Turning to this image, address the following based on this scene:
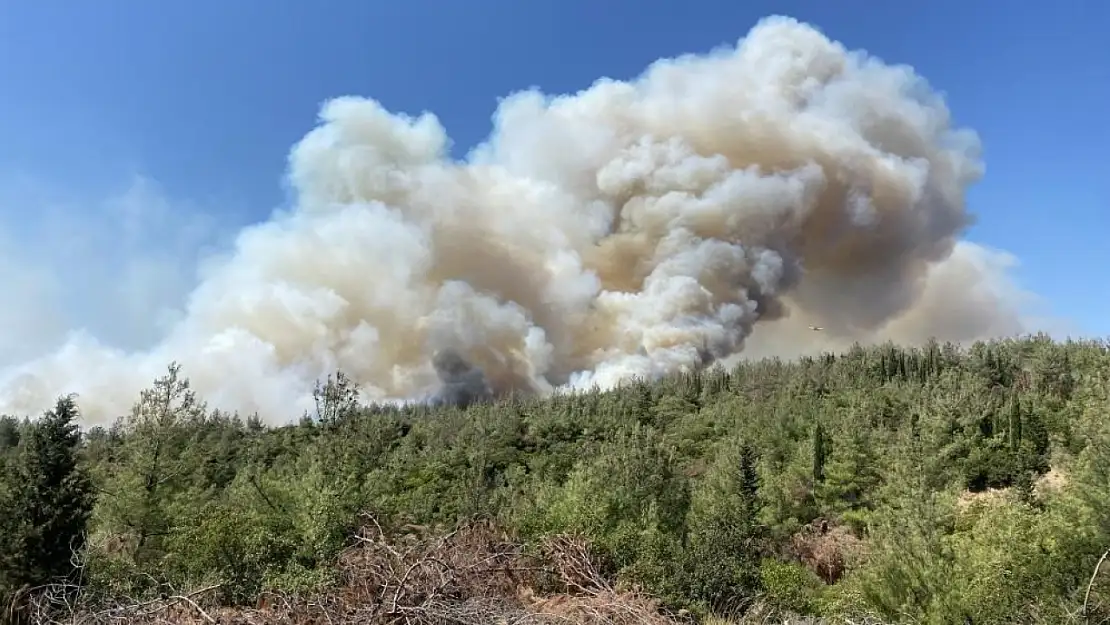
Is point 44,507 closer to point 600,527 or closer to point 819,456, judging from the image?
point 600,527

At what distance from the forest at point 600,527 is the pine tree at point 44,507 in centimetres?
6

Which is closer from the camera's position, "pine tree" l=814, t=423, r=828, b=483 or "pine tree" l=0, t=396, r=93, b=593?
"pine tree" l=0, t=396, r=93, b=593

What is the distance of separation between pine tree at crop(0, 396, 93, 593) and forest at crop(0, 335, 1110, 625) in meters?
0.06

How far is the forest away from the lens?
873 centimetres

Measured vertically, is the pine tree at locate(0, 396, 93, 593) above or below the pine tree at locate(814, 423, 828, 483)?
below

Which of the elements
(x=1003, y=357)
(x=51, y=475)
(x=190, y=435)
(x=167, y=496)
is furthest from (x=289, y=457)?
(x=1003, y=357)

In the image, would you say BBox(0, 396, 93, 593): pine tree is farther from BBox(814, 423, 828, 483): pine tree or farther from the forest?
BBox(814, 423, 828, 483): pine tree

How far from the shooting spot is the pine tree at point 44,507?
60.0ft

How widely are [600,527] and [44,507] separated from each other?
15017mm

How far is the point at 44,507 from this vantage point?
19406 mm

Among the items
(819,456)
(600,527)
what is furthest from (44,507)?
(819,456)

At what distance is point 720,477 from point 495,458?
25963 millimetres

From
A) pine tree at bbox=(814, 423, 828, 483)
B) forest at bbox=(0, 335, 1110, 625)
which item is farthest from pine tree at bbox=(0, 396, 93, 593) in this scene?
pine tree at bbox=(814, 423, 828, 483)

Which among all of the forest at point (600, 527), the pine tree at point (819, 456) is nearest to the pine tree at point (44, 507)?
the forest at point (600, 527)
